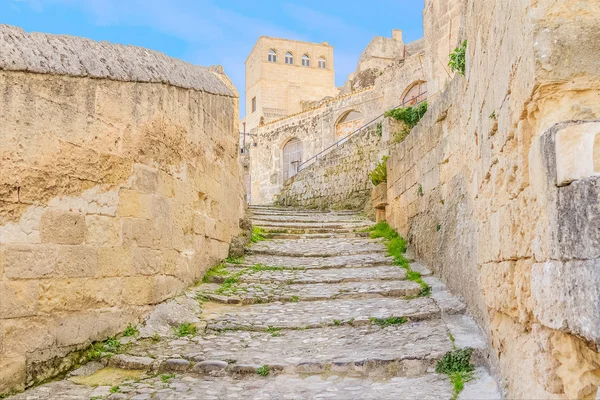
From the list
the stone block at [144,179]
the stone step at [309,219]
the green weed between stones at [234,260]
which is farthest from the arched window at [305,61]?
the stone block at [144,179]

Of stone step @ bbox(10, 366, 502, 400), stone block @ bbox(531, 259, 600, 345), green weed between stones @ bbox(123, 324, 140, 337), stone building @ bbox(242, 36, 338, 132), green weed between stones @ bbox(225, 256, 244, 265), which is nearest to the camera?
stone block @ bbox(531, 259, 600, 345)

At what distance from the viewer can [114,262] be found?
4.32m

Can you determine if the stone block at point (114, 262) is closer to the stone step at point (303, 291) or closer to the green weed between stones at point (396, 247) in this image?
the stone step at point (303, 291)

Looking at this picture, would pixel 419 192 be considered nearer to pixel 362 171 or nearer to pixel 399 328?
pixel 399 328

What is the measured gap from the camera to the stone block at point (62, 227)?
386 centimetres

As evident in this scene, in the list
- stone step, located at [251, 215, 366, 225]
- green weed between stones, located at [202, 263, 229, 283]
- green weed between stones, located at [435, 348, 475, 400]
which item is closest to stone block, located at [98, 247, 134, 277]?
green weed between stones, located at [202, 263, 229, 283]

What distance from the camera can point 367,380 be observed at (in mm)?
3615

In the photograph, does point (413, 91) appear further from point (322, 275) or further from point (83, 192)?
point (83, 192)

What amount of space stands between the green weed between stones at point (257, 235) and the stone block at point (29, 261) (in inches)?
197

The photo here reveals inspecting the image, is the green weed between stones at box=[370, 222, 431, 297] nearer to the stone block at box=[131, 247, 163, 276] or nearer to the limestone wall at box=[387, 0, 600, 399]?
the limestone wall at box=[387, 0, 600, 399]

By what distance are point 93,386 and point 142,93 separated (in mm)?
2491

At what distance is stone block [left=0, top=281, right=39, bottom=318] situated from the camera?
356cm

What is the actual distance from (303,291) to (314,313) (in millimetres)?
857

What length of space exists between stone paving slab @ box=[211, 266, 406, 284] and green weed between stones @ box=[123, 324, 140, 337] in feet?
6.02
